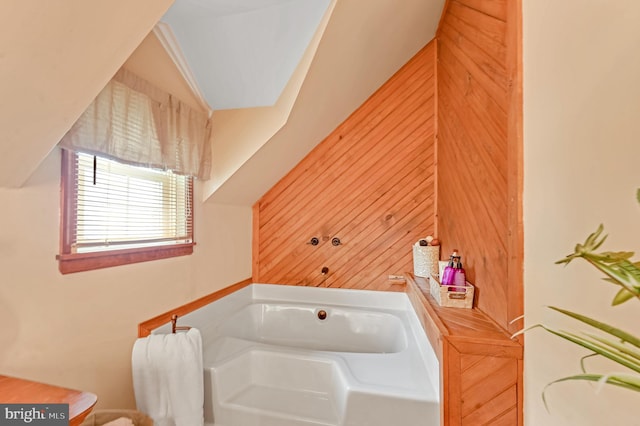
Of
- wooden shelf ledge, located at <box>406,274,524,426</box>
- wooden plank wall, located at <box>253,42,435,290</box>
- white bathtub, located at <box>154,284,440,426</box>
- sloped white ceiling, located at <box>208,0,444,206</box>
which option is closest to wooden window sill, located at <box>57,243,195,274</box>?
white bathtub, located at <box>154,284,440,426</box>

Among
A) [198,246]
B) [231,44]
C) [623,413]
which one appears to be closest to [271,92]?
[231,44]

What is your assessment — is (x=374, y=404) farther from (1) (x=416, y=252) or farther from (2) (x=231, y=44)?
(2) (x=231, y=44)

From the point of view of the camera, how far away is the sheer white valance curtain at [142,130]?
137cm

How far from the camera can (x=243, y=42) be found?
199cm

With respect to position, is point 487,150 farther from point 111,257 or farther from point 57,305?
point 57,305

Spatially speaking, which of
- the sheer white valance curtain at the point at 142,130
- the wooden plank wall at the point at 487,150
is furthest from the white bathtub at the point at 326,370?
the sheer white valance curtain at the point at 142,130

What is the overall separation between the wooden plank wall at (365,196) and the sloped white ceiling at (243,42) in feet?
2.92

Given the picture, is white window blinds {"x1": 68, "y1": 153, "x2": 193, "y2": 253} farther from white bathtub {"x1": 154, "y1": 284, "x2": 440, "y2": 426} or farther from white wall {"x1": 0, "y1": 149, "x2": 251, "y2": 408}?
white bathtub {"x1": 154, "y1": 284, "x2": 440, "y2": 426}

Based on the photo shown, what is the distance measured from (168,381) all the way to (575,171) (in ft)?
6.58

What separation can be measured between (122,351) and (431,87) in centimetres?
312

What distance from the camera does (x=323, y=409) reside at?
1.52 m

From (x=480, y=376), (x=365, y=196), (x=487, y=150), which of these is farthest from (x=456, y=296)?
(x=365, y=196)

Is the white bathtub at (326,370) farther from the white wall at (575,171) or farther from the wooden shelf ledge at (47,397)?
the wooden shelf ledge at (47,397)

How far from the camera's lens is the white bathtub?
1.39 metres
